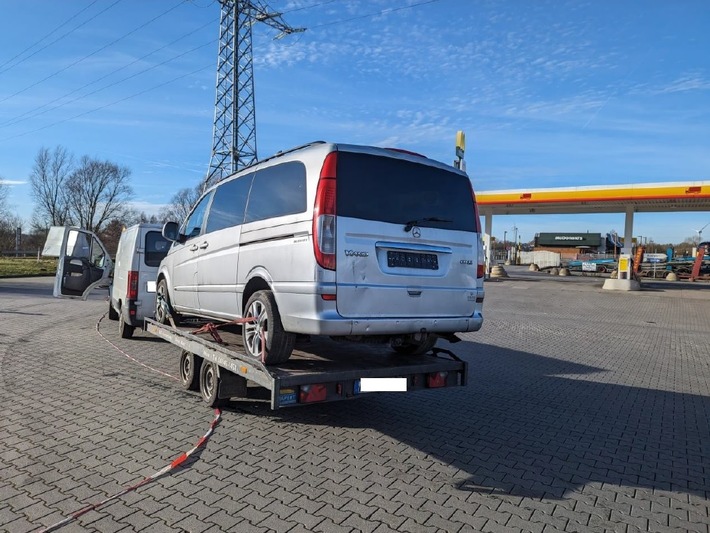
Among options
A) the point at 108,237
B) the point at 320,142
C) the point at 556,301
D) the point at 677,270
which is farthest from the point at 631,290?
the point at 108,237

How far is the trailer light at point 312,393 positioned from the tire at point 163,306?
12.6ft

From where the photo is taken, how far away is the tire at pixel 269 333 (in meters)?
4.45

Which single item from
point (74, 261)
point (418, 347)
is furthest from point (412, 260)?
point (74, 261)

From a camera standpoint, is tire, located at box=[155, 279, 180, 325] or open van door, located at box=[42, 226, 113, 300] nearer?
tire, located at box=[155, 279, 180, 325]

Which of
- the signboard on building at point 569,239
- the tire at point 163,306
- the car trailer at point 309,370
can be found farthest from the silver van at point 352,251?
the signboard on building at point 569,239

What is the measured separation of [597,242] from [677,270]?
42790mm

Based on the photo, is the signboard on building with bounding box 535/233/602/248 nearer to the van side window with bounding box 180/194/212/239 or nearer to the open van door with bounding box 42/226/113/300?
the open van door with bounding box 42/226/113/300

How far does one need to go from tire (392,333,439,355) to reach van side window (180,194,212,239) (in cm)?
290

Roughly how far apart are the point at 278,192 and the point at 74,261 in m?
8.46

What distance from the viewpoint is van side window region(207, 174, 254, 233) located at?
5.51m

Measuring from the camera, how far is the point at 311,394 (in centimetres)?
417

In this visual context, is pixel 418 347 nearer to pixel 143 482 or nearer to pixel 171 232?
pixel 143 482

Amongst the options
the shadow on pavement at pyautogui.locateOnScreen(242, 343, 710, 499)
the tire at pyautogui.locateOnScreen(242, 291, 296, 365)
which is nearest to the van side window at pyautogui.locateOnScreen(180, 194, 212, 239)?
the tire at pyautogui.locateOnScreen(242, 291, 296, 365)

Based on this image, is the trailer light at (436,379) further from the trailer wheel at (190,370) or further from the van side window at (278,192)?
the trailer wheel at (190,370)
